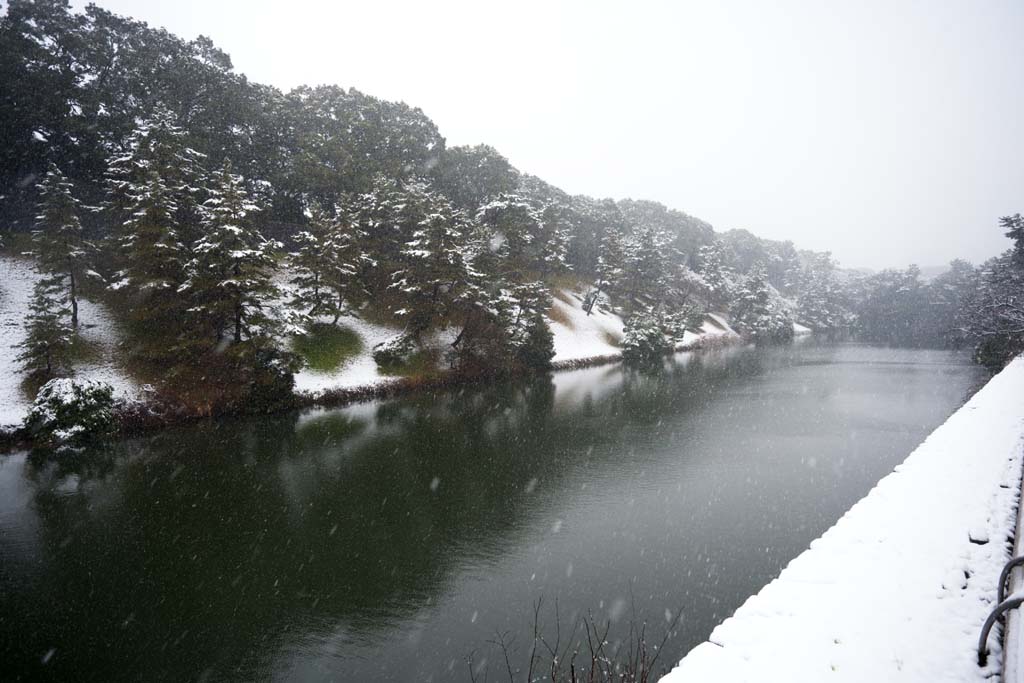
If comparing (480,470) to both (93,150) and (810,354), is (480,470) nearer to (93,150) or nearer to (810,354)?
(93,150)

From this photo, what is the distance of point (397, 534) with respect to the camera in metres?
11.2

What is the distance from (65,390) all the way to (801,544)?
24367 millimetres

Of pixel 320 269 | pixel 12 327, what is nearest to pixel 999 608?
pixel 320 269

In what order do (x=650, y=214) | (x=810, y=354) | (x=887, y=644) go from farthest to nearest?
(x=650, y=214) < (x=810, y=354) < (x=887, y=644)

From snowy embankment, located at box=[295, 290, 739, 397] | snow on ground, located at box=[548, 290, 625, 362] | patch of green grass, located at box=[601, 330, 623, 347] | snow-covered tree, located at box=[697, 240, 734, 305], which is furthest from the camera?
snow-covered tree, located at box=[697, 240, 734, 305]

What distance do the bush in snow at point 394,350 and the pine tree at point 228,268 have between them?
645cm

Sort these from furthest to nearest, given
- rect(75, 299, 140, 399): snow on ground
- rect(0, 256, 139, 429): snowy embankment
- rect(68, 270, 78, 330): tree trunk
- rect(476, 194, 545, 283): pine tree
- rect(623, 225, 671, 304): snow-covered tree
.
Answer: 1. rect(623, 225, 671, 304): snow-covered tree
2. rect(476, 194, 545, 283): pine tree
3. rect(68, 270, 78, 330): tree trunk
4. rect(75, 299, 140, 399): snow on ground
5. rect(0, 256, 139, 429): snowy embankment

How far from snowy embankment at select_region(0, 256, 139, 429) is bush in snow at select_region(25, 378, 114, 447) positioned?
3.84ft

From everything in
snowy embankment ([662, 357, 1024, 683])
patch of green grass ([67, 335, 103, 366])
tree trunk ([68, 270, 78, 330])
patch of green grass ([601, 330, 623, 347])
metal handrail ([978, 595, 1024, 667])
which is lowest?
snowy embankment ([662, 357, 1024, 683])

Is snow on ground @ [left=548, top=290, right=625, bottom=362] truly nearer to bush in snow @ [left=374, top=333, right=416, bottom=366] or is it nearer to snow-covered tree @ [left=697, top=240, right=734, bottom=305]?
bush in snow @ [left=374, top=333, right=416, bottom=366]

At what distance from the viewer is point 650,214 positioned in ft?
316

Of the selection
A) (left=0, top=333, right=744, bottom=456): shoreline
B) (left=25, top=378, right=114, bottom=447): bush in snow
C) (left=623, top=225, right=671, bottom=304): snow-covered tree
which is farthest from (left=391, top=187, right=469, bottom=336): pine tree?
(left=623, top=225, right=671, bottom=304): snow-covered tree

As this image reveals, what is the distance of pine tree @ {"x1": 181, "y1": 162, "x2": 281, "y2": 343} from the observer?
21312 mm

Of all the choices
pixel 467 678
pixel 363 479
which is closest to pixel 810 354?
pixel 363 479
